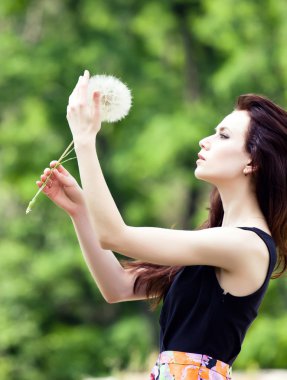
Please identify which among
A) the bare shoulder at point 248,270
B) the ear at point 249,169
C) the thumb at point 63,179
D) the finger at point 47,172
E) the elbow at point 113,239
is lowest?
the bare shoulder at point 248,270

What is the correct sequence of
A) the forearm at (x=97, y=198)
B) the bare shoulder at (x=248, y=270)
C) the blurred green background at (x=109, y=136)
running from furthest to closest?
the blurred green background at (x=109, y=136)
the bare shoulder at (x=248, y=270)
the forearm at (x=97, y=198)

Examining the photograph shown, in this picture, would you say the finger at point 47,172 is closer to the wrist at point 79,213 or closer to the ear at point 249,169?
the wrist at point 79,213

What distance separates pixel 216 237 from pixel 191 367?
12.2 inches

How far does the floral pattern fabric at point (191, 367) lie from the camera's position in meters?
2.21

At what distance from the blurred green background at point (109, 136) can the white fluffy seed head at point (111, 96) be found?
8132 millimetres

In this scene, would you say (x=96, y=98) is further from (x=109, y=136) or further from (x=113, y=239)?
(x=109, y=136)

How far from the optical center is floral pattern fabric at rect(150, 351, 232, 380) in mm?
2205

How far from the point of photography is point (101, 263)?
2461 millimetres

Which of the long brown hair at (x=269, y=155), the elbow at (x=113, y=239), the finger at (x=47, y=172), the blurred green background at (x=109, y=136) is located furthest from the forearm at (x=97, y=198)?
the blurred green background at (x=109, y=136)

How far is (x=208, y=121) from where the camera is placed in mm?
11516

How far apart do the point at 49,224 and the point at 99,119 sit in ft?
33.5

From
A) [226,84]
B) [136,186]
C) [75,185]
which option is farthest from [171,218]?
[75,185]

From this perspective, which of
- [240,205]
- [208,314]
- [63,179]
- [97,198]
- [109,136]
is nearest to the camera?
[97,198]

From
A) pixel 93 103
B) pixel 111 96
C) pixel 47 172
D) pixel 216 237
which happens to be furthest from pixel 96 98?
pixel 216 237
